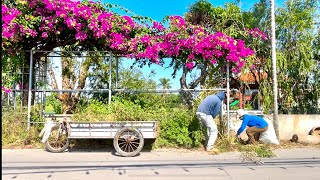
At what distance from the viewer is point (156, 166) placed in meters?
7.82

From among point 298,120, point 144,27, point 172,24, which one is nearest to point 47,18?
point 144,27

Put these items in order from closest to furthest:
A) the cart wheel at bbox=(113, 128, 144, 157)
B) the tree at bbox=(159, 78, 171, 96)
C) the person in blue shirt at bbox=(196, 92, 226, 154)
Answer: the cart wheel at bbox=(113, 128, 144, 157), the person in blue shirt at bbox=(196, 92, 226, 154), the tree at bbox=(159, 78, 171, 96)

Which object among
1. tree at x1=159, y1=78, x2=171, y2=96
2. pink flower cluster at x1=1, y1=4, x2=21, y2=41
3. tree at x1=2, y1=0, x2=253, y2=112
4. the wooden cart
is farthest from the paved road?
pink flower cluster at x1=1, y1=4, x2=21, y2=41

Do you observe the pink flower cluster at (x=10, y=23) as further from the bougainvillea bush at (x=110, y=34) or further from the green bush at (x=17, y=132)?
the green bush at (x=17, y=132)

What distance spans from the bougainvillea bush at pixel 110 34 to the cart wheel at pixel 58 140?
2632mm

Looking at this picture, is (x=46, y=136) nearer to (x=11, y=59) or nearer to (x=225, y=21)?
(x=11, y=59)

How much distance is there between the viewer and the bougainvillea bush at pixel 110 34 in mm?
10656

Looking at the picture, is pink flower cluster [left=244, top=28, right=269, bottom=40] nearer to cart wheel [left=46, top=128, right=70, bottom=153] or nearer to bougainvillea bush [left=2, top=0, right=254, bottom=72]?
→ bougainvillea bush [left=2, top=0, right=254, bottom=72]

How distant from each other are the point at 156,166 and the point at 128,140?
1.69 meters

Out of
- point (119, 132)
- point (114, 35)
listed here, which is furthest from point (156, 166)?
point (114, 35)

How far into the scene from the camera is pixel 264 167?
7.63m

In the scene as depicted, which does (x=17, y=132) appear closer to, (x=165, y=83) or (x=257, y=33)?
(x=165, y=83)

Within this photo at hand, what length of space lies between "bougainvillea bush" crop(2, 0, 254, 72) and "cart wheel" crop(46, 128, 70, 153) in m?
2.63

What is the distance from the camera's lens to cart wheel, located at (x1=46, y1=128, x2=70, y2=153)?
9.79 meters
